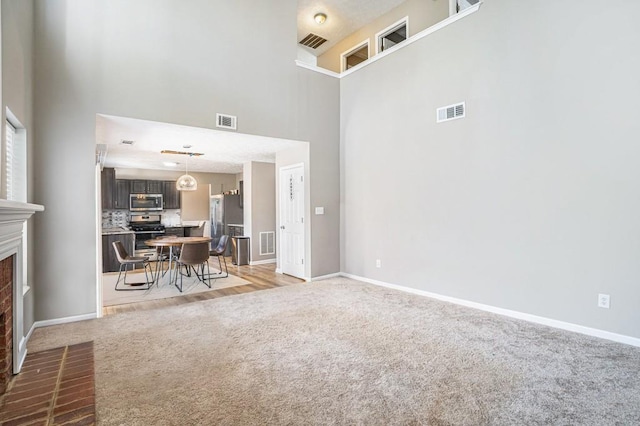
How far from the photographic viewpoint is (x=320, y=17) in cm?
629

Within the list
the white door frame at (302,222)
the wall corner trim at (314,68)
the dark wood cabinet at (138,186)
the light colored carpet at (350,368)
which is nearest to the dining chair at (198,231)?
the dark wood cabinet at (138,186)

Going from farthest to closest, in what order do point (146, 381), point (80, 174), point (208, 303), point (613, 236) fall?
point (208, 303) < point (80, 174) < point (613, 236) < point (146, 381)

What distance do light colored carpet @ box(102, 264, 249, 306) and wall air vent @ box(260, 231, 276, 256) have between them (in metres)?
1.54

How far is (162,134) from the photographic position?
4723 millimetres

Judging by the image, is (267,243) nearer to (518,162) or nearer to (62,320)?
(62,320)

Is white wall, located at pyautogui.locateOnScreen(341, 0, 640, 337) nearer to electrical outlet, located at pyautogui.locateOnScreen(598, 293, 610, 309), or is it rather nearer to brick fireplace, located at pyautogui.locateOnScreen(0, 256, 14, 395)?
electrical outlet, located at pyautogui.locateOnScreen(598, 293, 610, 309)

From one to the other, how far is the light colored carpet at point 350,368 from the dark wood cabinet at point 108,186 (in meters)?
5.38

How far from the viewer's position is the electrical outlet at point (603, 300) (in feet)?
9.99

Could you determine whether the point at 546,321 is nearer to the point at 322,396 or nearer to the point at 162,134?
the point at 322,396

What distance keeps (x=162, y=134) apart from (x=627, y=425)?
548 centimetres

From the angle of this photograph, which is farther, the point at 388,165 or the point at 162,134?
the point at 388,165

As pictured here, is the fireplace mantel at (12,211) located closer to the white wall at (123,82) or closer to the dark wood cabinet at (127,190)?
the white wall at (123,82)

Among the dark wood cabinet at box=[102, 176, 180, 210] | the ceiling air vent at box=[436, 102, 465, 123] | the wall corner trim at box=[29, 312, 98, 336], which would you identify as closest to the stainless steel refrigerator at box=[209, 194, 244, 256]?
the dark wood cabinet at box=[102, 176, 180, 210]

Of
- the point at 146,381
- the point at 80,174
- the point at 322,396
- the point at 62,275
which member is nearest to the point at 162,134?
the point at 80,174
